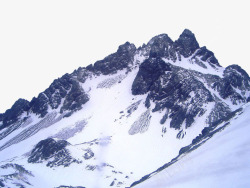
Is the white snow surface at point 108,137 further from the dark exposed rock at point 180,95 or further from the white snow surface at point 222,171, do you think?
the white snow surface at point 222,171

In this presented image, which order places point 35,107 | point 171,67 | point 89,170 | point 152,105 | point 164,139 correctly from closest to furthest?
point 89,170 < point 164,139 < point 152,105 < point 171,67 < point 35,107

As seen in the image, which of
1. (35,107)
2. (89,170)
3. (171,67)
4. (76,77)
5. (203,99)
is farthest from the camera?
(76,77)

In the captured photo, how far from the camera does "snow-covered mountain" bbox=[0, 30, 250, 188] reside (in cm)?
Result: 7444

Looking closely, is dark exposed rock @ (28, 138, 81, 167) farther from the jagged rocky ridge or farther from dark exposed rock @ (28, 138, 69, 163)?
the jagged rocky ridge

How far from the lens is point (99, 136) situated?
100438 mm

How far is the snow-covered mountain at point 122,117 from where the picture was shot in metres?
74.4

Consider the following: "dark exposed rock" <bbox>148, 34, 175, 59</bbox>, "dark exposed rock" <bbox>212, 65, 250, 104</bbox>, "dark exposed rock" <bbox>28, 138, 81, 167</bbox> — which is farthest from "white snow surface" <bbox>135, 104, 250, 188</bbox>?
"dark exposed rock" <bbox>148, 34, 175, 59</bbox>

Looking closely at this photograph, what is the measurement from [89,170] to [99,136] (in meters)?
24.3

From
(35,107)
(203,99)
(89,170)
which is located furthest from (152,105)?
(35,107)

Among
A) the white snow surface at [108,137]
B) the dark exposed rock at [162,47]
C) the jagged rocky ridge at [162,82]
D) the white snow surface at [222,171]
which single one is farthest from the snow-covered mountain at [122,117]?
the white snow surface at [222,171]

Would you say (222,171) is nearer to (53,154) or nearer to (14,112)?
(53,154)

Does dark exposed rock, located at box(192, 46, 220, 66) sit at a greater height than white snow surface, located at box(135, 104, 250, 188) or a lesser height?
greater

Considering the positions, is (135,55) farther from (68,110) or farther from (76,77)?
(68,110)

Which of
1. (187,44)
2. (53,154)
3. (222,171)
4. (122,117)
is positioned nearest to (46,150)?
(53,154)
